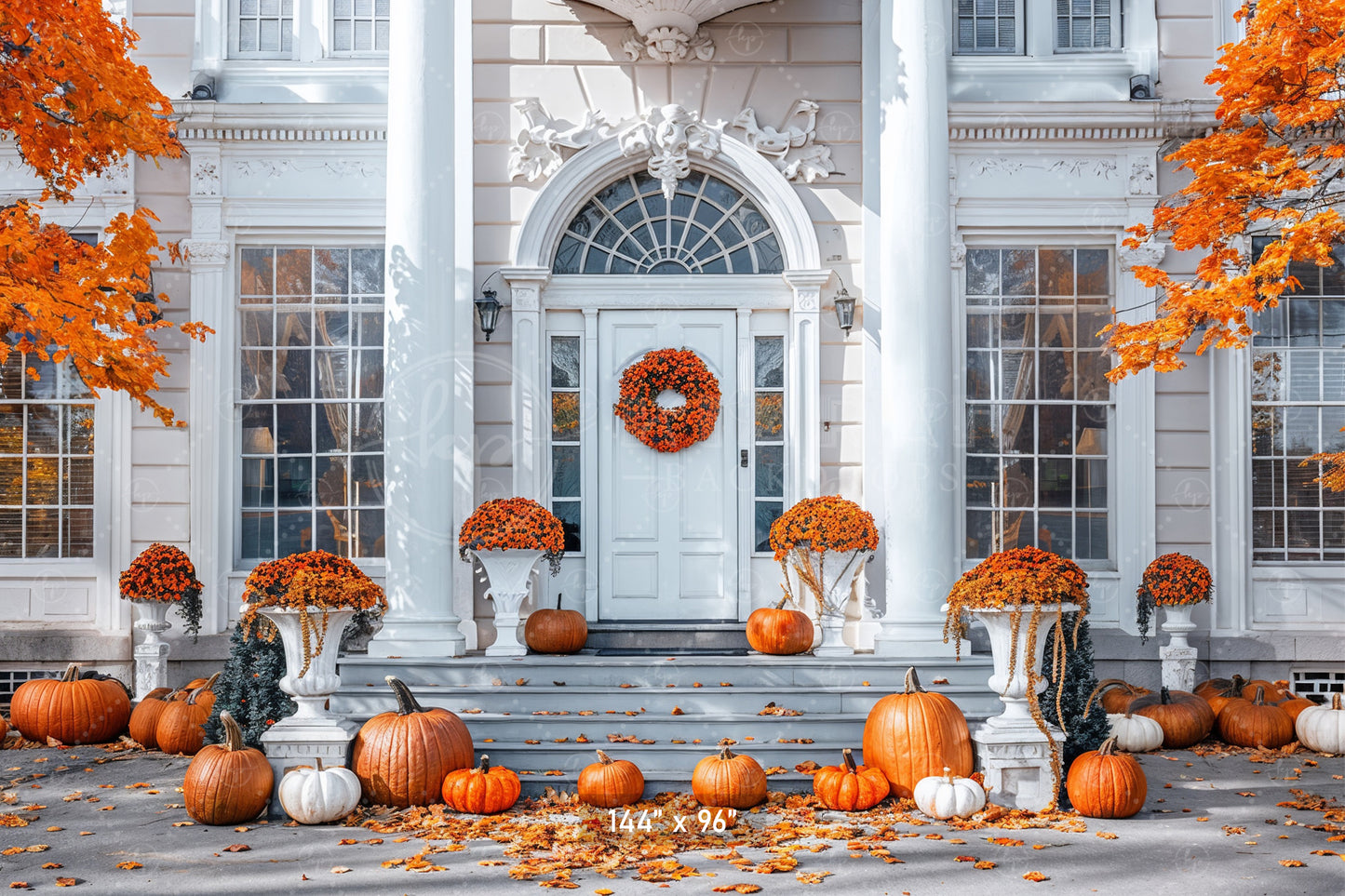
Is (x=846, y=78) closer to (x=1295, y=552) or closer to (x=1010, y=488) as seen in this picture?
(x=1010, y=488)

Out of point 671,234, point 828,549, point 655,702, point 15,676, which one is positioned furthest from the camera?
point 671,234

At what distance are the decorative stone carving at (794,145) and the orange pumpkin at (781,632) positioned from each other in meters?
3.33

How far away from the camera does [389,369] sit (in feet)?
23.8

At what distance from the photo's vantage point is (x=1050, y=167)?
8.58 metres

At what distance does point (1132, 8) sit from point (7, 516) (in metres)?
9.59

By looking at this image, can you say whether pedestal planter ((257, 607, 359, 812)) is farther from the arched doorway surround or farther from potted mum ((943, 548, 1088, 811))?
potted mum ((943, 548, 1088, 811))

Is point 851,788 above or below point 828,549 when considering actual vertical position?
below

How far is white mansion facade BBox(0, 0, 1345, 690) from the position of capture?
8398mm

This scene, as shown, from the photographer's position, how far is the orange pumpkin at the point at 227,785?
17.8 ft

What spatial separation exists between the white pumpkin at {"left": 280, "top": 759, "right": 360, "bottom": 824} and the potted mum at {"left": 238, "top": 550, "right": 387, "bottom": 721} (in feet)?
1.37

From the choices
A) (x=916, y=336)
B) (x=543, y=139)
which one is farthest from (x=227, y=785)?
(x=543, y=139)

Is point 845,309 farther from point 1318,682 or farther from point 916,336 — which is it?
point 1318,682

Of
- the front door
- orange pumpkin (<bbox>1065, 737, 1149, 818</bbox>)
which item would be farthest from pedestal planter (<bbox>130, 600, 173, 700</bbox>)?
orange pumpkin (<bbox>1065, 737, 1149, 818</bbox>)

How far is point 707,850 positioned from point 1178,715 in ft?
12.8
